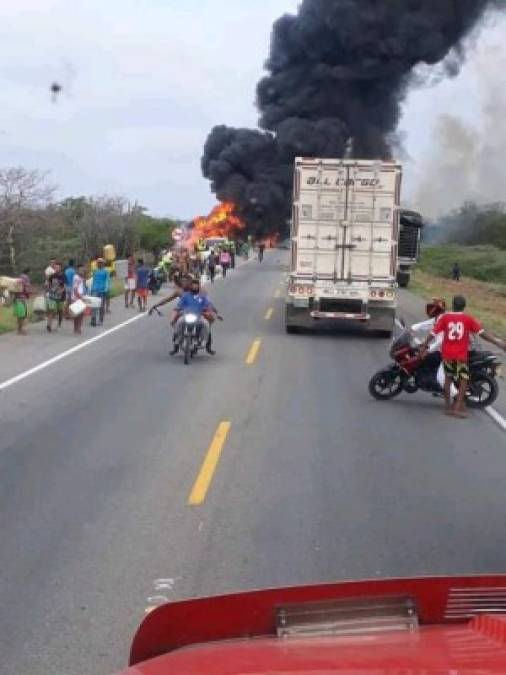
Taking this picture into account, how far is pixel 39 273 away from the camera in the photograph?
32.5 meters

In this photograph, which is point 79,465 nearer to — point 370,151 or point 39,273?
point 39,273

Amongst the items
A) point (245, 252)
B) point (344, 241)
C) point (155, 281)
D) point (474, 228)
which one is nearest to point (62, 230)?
point (155, 281)

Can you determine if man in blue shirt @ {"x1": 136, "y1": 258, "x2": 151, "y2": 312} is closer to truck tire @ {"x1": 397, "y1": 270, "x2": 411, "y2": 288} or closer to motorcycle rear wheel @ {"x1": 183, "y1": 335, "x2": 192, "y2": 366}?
motorcycle rear wheel @ {"x1": 183, "y1": 335, "x2": 192, "y2": 366}

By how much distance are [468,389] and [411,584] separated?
10.4 meters

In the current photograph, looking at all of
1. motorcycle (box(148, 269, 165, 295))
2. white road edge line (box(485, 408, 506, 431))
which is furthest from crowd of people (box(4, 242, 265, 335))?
white road edge line (box(485, 408, 506, 431))

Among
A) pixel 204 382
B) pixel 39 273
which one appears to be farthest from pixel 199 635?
pixel 39 273

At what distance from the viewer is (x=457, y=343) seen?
1207 cm

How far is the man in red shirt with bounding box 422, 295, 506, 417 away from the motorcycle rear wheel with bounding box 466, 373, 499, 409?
1.75 ft

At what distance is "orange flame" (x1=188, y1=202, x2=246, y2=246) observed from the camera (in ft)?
145

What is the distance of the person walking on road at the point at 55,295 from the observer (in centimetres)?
2139

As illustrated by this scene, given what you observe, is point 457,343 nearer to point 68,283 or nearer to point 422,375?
point 422,375

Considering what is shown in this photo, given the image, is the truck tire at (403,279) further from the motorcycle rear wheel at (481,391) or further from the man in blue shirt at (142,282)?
the motorcycle rear wheel at (481,391)

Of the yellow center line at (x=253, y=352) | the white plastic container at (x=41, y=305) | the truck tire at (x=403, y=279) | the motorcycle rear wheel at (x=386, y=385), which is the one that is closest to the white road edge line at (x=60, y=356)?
the white plastic container at (x=41, y=305)

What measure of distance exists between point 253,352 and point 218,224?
27.9 m
